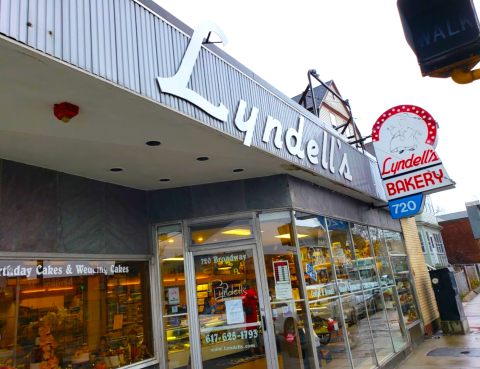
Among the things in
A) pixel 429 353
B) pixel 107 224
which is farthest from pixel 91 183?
pixel 429 353

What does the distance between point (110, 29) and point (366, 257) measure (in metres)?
7.55

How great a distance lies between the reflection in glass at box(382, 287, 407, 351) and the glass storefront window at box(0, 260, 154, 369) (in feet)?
19.3

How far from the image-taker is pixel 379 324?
27.4 feet

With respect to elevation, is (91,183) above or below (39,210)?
above

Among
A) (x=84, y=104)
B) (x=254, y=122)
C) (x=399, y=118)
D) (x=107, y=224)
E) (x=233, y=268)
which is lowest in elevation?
(x=233, y=268)

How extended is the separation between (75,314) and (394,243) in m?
8.87

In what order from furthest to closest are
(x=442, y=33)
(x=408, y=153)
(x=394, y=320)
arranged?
(x=394, y=320) → (x=408, y=153) → (x=442, y=33)

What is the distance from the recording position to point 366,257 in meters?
8.76

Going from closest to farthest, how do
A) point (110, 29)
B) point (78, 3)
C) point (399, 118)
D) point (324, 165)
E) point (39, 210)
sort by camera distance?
point (78, 3), point (110, 29), point (39, 210), point (324, 165), point (399, 118)

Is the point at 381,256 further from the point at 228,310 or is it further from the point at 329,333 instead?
the point at 228,310

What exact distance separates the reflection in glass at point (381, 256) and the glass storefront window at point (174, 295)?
207 inches

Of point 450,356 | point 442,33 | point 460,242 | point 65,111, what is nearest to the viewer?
point 442,33

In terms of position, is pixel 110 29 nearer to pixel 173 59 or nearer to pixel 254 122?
pixel 173 59

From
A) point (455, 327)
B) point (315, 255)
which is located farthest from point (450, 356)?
point (315, 255)
